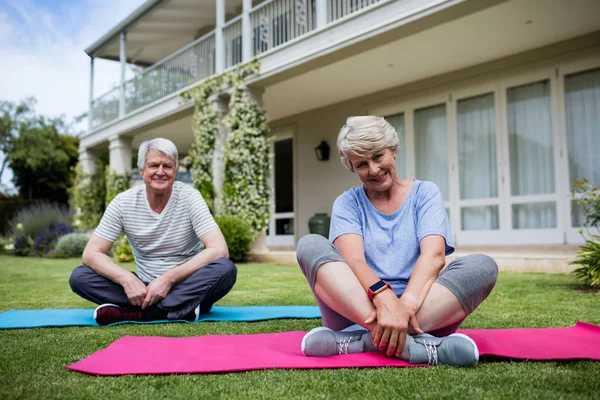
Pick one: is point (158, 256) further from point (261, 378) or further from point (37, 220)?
point (37, 220)

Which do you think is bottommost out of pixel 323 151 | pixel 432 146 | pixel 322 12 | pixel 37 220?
pixel 37 220

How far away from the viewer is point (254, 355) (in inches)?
79.3

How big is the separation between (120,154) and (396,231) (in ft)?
38.0

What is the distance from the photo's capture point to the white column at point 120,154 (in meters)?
12.6

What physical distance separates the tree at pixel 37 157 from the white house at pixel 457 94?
49.9 feet

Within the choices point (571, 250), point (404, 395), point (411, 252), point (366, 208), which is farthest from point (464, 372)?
point (571, 250)

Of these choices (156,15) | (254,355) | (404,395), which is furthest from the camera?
(156,15)

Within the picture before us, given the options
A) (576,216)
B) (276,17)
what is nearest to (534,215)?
(576,216)

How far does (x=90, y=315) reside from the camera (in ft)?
10.6

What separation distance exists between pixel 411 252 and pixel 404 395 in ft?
2.34

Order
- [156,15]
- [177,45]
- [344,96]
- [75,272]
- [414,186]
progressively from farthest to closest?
[177,45], [156,15], [344,96], [75,272], [414,186]

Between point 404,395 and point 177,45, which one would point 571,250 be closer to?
point 404,395

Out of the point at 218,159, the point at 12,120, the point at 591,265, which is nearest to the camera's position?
the point at 591,265

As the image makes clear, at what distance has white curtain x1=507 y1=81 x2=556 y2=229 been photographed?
22.6 ft
